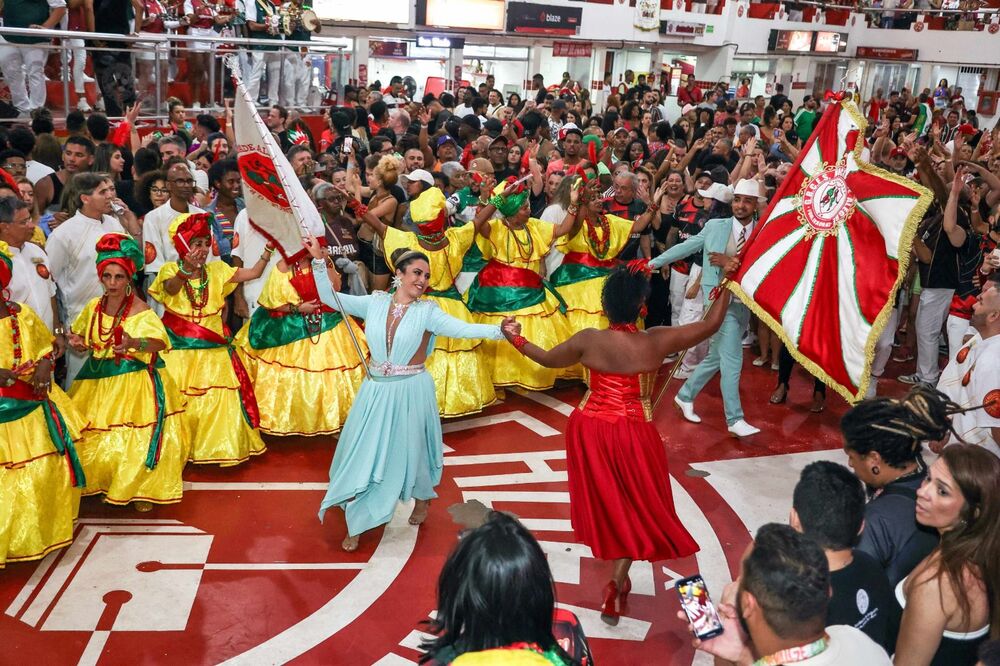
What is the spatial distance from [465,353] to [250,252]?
181cm

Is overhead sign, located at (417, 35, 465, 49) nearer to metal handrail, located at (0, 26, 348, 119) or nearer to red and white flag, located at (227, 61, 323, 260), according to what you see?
metal handrail, located at (0, 26, 348, 119)

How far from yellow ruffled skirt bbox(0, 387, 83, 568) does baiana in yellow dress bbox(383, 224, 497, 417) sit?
2.80 m

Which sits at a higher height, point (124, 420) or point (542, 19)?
point (542, 19)

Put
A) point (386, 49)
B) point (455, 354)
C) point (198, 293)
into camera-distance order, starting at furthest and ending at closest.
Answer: point (386, 49)
point (455, 354)
point (198, 293)

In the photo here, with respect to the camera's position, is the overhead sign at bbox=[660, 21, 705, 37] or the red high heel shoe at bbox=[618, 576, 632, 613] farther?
the overhead sign at bbox=[660, 21, 705, 37]

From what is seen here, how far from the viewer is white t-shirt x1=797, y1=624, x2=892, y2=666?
2.49 m

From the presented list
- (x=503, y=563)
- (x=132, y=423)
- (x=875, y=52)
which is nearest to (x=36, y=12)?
(x=132, y=423)

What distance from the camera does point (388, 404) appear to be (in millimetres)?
5418

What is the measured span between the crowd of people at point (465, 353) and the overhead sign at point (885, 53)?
2221 cm

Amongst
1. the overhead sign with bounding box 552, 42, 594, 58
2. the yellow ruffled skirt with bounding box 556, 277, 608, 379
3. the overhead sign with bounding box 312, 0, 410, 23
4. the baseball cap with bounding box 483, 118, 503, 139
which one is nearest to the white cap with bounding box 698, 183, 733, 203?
the yellow ruffled skirt with bounding box 556, 277, 608, 379

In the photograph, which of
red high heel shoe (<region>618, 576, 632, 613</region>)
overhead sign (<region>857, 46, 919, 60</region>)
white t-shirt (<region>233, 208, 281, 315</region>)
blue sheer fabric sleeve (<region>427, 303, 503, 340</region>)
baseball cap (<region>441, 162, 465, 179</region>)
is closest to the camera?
red high heel shoe (<region>618, 576, 632, 613</region>)

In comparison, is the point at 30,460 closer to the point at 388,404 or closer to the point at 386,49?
the point at 388,404

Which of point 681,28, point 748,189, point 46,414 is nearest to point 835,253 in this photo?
point 748,189

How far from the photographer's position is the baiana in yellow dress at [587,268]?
794 centimetres
